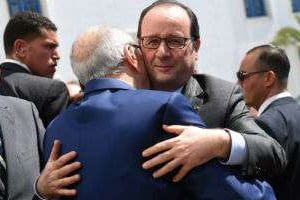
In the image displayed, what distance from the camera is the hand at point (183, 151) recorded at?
7.23 ft

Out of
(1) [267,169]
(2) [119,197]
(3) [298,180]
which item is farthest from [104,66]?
(3) [298,180]

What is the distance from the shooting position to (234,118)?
8.21ft

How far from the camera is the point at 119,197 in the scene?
89.5 inches

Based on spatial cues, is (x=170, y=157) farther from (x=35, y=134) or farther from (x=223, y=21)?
(x=223, y=21)

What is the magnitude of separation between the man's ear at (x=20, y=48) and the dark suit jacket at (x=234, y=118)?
5.79 feet

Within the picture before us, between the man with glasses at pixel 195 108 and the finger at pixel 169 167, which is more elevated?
the man with glasses at pixel 195 108

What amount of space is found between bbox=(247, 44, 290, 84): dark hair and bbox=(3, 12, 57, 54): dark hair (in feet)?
4.43

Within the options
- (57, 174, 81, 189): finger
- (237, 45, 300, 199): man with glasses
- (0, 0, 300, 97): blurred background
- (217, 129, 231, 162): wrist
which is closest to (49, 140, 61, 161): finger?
(57, 174, 81, 189): finger

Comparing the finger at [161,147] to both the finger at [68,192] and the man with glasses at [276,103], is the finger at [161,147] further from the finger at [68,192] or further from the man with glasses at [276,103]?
the man with glasses at [276,103]

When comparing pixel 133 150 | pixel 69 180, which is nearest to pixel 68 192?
pixel 69 180

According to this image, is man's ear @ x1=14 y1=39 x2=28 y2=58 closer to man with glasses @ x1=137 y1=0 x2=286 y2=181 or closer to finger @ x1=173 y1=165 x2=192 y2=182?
man with glasses @ x1=137 y1=0 x2=286 y2=181

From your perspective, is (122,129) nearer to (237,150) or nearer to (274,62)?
(237,150)

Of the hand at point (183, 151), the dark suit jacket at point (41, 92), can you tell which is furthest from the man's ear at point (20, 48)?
the hand at point (183, 151)

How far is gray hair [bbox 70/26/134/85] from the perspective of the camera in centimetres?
240
